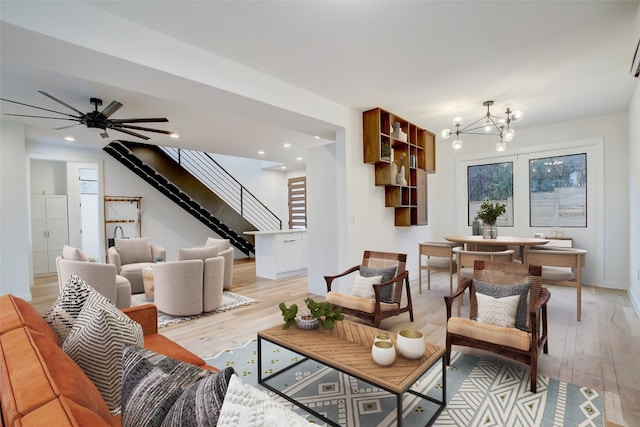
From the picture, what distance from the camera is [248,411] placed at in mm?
657

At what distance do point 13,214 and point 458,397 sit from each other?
243 inches

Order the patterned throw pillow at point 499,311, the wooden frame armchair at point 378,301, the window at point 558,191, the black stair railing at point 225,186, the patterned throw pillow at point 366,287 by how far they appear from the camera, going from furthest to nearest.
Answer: the black stair railing at point 225,186 → the window at point 558,191 → the patterned throw pillow at point 366,287 → the wooden frame armchair at point 378,301 → the patterned throw pillow at point 499,311

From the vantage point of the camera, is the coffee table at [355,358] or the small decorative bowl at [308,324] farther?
the small decorative bowl at [308,324]

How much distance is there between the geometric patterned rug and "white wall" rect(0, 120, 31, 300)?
417cm

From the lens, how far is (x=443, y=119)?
16.4ft

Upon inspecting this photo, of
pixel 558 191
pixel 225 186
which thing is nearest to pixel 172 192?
pixel 225 186

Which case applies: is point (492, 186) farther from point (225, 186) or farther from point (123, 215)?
point (123, 215)

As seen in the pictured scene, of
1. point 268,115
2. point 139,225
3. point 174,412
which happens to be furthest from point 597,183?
point 139,225

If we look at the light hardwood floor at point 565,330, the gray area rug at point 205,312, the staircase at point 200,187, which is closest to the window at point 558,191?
the light hardwood floor at point 565,330

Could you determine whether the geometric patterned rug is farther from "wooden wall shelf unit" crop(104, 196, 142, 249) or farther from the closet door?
the closet door

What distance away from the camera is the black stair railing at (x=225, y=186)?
8.29 m

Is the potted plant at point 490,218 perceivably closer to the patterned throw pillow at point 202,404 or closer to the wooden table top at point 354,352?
the wooden table top at point 354,352

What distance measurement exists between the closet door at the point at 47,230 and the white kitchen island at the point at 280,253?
14.5 ft

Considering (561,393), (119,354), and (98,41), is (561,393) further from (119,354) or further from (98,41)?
(98,41)
